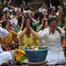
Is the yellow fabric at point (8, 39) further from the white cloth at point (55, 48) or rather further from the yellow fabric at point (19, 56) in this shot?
the white cloth at point (55, 48)

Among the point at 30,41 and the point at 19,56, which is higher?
the point at 30,41

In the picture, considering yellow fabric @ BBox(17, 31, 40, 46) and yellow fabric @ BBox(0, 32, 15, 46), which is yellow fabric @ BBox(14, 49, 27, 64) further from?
yellow fabric @ BBox(0, 32, 15, 46)

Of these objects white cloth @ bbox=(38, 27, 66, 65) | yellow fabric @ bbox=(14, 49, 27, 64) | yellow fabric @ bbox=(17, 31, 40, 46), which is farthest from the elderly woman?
yellow fabric @ bbox=(14, 49, 27, 64)

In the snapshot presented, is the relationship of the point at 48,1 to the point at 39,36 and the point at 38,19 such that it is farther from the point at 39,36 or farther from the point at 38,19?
the point at 39,36

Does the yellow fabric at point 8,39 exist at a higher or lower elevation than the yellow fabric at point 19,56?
higher

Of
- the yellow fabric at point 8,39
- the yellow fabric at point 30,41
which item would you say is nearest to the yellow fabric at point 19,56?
the yellow fabric at point 30,41

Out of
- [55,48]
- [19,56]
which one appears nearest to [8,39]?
[19,56]

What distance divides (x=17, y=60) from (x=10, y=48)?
22.4 inches

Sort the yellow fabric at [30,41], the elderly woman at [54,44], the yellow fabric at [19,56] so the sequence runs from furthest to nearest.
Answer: the yellow fabric at [19,56] < the yellow fabric at [30,41] < the elderly woman at [54,44]

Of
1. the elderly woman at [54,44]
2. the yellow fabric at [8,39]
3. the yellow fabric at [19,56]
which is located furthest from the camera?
the yellow fabric at [8,39]

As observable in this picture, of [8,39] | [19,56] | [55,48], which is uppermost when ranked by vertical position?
[8,39]

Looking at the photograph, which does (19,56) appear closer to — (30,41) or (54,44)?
(30,41)

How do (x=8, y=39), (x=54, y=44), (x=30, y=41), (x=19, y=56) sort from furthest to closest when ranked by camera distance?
(x=8, y=39), (x=19, y=56), (x=30, y=41), (x=54, y=44)

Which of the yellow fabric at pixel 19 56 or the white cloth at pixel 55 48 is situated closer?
the white cloth at pixel 55 48
